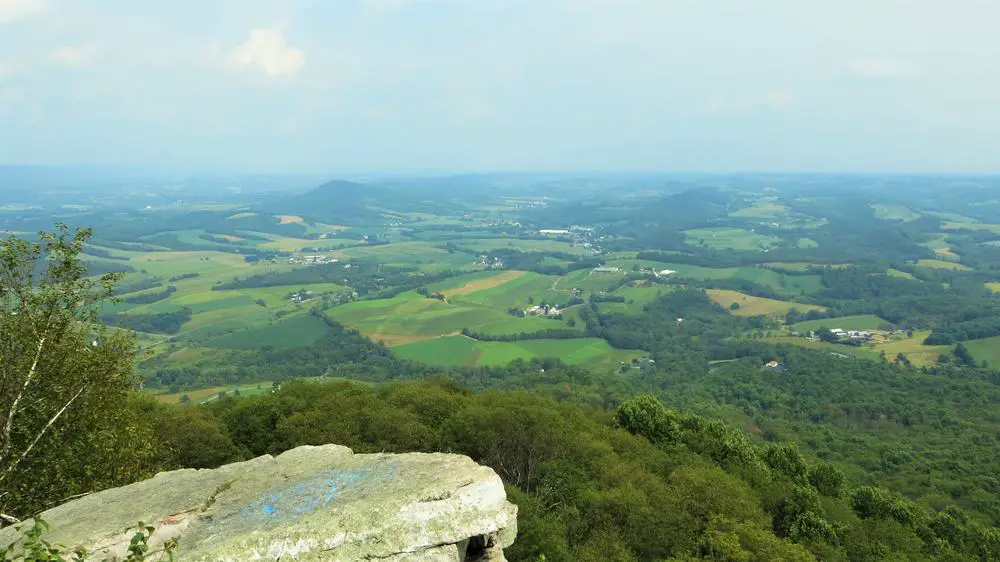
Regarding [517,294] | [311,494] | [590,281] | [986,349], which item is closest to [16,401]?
[311,494]

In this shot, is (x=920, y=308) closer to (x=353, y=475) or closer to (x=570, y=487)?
(x=570, y=487)

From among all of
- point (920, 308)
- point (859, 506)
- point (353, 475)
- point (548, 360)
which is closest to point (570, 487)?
point (353, 475)

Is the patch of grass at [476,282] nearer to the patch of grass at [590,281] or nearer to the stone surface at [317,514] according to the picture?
the patch of grass at [590,281]

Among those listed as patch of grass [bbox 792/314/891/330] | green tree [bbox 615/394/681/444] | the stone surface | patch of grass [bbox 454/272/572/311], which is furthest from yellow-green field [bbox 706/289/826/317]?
the stone surface

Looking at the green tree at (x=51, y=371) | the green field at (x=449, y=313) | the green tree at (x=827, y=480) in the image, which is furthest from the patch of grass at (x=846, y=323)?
the green tree at (x=51, y=371)

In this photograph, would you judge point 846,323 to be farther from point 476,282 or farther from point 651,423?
point 651,423

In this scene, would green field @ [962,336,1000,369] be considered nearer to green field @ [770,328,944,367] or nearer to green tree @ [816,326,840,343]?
green field @ [770,328,944,367]

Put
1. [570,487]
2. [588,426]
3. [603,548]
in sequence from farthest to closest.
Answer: [588,426] < [570,487] < [603,548]

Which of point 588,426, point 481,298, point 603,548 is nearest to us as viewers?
point 603,548
